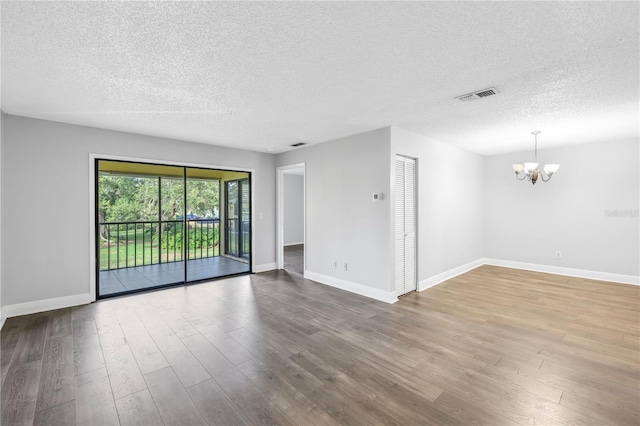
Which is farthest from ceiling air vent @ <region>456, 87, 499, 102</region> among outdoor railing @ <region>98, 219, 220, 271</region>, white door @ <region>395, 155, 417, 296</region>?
outdoor railing @ <region>98, 219, 220, 271</region>

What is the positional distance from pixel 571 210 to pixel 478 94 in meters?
4.59

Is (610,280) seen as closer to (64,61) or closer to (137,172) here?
(64,61)

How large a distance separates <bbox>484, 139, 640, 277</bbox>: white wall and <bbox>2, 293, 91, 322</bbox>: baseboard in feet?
26.8

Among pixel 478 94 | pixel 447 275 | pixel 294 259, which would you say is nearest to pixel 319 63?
pixel 478 94

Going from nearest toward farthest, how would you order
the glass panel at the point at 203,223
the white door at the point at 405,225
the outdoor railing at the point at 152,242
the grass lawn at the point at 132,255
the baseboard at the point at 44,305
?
1. the baseboard at the point at 44,305
2. the white door at the point at 405,225
3. the outdoor railing at the point at 152,242
4. the grass lawn at the point at 132,255
5. the glass panel at the point at 203,223

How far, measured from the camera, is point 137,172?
6152 millimetres

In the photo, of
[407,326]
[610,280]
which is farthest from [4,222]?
[610,280]

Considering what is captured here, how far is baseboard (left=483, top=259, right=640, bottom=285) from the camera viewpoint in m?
5.33

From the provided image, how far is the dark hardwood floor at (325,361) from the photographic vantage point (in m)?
2.03

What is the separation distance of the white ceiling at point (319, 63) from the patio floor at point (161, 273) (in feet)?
9.06

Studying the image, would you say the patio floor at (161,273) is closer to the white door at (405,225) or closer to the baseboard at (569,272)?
the white door at (405,225)

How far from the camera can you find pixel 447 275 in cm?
563

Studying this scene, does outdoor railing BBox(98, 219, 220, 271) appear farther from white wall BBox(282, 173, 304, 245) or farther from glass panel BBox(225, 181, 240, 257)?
white wall BBox(282, 173, 304, 245)

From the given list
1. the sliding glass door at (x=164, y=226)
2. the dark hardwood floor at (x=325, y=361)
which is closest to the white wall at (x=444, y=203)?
the dark hardwood floor at (x=325, y=361)
